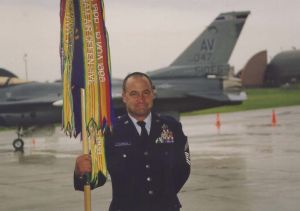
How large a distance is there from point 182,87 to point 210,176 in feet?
40.3

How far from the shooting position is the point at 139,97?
193 inches

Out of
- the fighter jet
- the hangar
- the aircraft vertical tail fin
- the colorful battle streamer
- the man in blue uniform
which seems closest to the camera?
the man in blue uniform

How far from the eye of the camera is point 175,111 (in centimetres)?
2662

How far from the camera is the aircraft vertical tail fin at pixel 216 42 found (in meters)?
28.2

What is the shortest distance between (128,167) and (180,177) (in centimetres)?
39

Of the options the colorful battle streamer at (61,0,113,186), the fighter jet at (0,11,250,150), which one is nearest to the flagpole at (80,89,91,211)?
the colorful battle streamer at (61,0,113,186)

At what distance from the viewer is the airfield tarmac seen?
11.2 meters

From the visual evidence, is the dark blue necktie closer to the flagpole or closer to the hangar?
the flagpole

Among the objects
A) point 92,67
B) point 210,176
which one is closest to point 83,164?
point 92,67

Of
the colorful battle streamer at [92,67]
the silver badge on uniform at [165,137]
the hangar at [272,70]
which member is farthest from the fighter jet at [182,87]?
the hangar at [272,70]

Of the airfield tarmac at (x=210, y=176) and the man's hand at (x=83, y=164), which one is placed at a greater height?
the man's hand at (x=83, y=164)

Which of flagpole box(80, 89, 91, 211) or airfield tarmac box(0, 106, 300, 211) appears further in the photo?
airfield tarmac box(0, 106, 300, 211)

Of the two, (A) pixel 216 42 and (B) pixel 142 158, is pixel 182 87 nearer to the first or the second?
(A) pixel 216 42

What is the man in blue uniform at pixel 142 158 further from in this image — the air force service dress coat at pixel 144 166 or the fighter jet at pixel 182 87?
the fighter jet at pixel 182 87
